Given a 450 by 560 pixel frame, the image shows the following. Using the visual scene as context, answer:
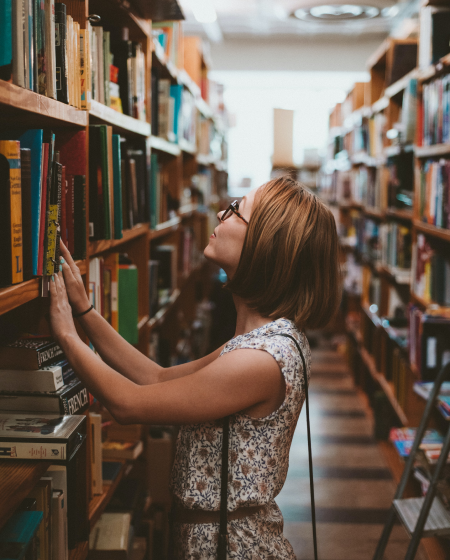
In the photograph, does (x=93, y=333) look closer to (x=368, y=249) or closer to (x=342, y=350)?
(x=368, y=249)

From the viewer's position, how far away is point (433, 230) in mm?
2477

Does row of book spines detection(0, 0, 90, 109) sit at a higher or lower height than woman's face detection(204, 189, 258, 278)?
higher

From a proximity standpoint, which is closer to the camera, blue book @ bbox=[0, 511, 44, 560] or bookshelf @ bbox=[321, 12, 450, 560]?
blue book @ bbox=[0, 511, 44, 560]

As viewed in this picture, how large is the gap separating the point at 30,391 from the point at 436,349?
5.96 ft

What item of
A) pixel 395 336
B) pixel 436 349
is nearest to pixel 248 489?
pixel 436 349

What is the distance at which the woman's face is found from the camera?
1.23m

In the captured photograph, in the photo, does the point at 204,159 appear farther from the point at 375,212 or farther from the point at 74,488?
the point at 74,488

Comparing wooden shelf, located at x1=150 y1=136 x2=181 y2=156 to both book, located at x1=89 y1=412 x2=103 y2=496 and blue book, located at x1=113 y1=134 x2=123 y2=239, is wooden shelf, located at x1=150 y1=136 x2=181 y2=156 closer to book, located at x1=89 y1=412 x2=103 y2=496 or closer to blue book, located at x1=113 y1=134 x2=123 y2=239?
blue book, located at x1=113 y1=134 x2=123 y2=239

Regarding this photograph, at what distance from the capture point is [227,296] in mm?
4676

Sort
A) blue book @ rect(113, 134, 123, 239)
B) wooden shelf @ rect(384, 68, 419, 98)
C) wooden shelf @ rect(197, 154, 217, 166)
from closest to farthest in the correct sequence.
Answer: blue book @ rect(113, 134, 123, 239) < wooden shelf @ rect(384, 68, 419, 98) < wooden shelf @ rect(197, 154, 217, 166)

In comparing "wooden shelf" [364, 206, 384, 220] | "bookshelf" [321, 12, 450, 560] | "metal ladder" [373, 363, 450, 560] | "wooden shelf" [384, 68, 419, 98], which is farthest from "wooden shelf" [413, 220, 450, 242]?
"wooden shelf" [364, 206, 384, 220]

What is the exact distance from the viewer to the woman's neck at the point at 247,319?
1245mm

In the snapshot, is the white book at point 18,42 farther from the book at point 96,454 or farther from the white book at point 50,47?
the book at point 96,454

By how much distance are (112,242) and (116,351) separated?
0.43m
